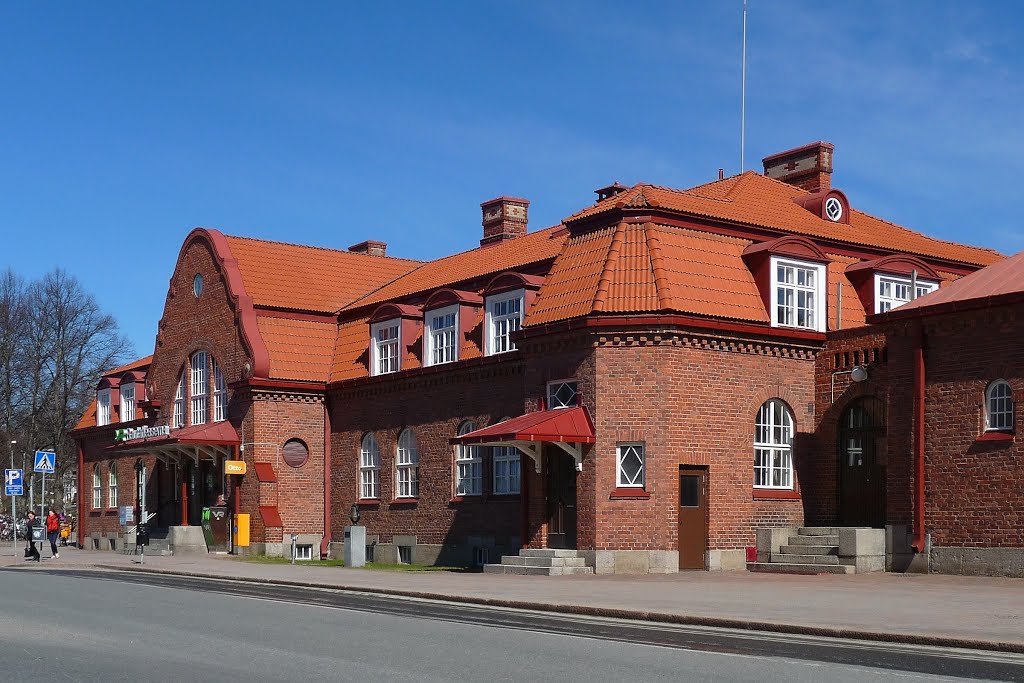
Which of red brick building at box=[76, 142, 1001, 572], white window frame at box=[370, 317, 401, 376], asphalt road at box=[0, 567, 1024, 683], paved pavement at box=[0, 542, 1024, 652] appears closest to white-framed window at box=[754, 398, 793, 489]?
red brick building at box=[76, 142, 1001, 572]

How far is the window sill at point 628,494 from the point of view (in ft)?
90.9

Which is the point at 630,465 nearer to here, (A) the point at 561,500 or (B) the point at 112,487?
(A) the point at 561,500

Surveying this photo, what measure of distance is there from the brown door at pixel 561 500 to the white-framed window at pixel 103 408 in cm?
2725

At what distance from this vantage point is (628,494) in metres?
27.8

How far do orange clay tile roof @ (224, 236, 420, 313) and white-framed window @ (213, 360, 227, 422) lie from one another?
120 inches

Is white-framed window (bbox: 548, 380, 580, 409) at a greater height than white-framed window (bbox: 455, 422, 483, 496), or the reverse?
white-framed window (bbox: 548, 380, 580, 409)

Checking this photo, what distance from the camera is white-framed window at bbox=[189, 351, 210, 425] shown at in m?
43.1

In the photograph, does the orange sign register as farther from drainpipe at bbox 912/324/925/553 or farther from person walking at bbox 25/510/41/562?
drainpipe at bbox 912/324/925/553

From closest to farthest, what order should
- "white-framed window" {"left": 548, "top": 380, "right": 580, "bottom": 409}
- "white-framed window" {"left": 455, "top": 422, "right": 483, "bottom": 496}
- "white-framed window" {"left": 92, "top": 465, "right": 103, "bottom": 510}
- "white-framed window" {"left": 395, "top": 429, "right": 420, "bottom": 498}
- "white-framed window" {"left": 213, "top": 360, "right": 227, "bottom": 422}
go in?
1. "white-framed window" {"left": 548, "top": 380, "right": 580, "bottom": 409}
2. "white-framed window" {"left": 455, "top": 422, "right": 483, "bottom": 496}
3. "white-framed window" {"left": 395, "top": 429, "right": 420, "bottom": 498}
4. "white-framed window" {"left": 213, "top": 360, "right": 227, "bottom": 422}
5. "white-framed window" {"left": 92, "top": 465, "right": 103, "bottom": 510}

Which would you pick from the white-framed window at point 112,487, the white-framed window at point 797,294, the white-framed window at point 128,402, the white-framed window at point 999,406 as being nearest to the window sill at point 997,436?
the white-framed window at point 999,406

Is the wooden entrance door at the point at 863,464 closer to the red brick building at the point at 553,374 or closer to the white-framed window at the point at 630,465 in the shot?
the red brick building at the point at 553,374

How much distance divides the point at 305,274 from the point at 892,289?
1959 centimetres

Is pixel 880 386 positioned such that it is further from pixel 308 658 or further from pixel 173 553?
pixel 173 553

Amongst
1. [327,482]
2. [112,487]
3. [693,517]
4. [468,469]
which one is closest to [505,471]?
[468,469]
